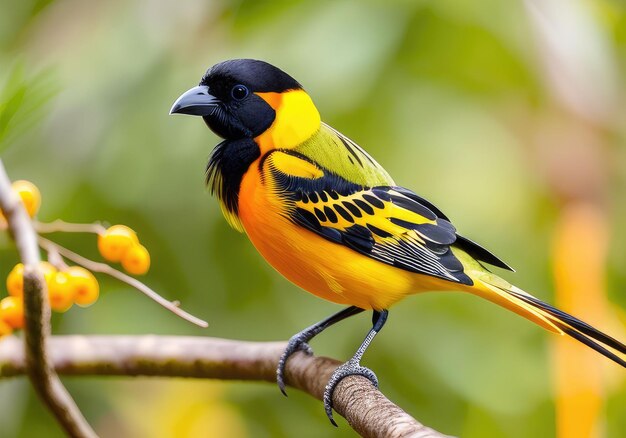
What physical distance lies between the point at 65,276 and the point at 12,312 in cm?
6

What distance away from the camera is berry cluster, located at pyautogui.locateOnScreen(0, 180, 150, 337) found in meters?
0.78

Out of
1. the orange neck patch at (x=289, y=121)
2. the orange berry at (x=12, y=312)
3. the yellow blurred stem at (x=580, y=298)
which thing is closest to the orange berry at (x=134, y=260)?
the orange berry at (x=12, y=312)

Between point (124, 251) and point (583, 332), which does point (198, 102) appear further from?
point (583, 332)

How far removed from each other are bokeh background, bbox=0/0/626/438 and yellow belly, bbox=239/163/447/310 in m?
0.58

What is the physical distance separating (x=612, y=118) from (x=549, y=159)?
0.47ft

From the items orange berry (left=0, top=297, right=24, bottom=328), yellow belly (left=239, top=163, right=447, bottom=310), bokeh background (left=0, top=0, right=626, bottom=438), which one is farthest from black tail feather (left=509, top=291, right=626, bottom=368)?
bokeh background (left=0, top=0, right=626, bottom=438)

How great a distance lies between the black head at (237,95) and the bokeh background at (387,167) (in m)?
0.59

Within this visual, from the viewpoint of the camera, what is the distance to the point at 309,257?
3.23 feet

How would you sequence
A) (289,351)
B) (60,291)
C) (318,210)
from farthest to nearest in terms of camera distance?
1. (289,351)
2. (318,210)
3. (60,291)

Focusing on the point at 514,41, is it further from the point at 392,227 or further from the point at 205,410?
the point at 205,410

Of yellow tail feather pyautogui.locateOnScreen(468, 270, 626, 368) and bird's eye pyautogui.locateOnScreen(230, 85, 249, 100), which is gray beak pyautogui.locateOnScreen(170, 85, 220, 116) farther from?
yellow tail feather pyautogui.locateOnScreen(468, 270, 626, 368)

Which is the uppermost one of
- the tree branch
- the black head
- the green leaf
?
the black head

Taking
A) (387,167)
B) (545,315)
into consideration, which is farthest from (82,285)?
(387,167)

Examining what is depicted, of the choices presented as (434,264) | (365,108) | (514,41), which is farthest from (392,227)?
(514,41)
